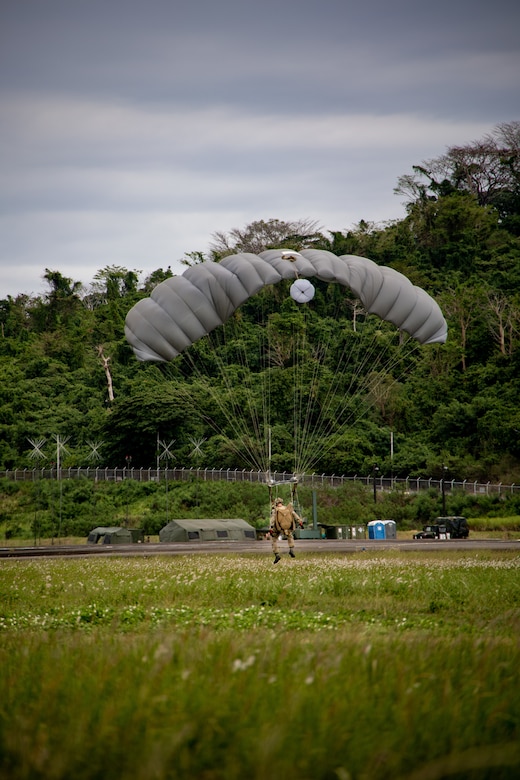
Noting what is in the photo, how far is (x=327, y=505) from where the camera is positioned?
224 feet

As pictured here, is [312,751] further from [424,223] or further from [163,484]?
[424,223]

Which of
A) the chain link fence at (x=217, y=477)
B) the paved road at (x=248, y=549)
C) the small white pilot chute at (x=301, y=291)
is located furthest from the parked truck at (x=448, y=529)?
the small white pilot chute at (x=301, y=291)

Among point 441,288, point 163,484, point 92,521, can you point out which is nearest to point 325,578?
point 92,521

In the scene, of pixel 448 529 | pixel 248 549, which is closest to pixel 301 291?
pixel 248 549

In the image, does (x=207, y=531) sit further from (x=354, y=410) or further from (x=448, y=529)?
(x=354, y=410)

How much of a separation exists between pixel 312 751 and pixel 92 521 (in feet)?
207

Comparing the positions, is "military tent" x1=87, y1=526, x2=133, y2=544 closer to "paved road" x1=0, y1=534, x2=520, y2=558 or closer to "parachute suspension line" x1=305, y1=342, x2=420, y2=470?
"paved road" x1=0, y1=534, x2=520, y2=558

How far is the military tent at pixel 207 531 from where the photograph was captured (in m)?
48.0

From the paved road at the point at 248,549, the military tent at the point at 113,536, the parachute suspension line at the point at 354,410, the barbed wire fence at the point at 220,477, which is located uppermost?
the parachute suspension line at the point at 354,410

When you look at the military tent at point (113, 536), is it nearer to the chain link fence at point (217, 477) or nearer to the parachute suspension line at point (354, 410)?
the chain link fence at point (217, 477)

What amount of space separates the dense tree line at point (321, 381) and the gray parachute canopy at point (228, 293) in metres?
28.9

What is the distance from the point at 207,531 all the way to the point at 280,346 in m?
34.7

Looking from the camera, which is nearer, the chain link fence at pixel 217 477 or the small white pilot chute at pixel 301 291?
the small white pilot chute at pixel 301 291

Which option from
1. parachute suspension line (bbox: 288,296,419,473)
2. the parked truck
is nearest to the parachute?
parachute suspension line (bbox: 288,296,419,473)
